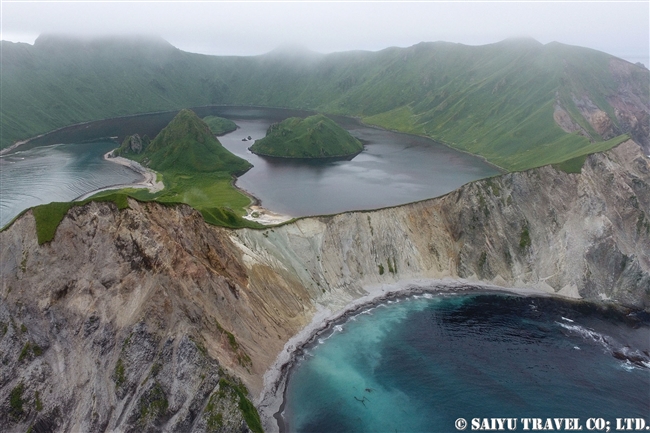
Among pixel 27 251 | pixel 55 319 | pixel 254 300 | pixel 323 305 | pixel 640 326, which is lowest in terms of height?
pixel 640 326

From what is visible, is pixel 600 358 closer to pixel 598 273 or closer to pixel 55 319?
pixel 598 273

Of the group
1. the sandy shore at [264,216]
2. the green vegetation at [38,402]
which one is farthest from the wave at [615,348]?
the green vegetation at [38,402]

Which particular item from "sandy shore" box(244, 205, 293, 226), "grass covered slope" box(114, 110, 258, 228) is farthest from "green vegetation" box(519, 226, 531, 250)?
"grass covered slope" box(114, 110, 258, 228)

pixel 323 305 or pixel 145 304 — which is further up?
pixel 145 304

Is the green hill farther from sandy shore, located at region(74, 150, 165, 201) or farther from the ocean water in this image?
the ocean water

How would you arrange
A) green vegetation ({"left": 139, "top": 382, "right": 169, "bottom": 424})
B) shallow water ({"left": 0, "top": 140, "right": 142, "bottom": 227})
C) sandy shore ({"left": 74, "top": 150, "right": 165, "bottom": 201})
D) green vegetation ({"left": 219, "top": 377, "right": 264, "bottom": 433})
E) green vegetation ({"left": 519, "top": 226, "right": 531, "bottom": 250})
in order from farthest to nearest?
sandy shore ({"left": 74, "top": 150, "right": 165, "bottom": 201})
shallow water ({"left": 0, "top": 140, "right": 142, "bottom": 227})
green vegetation ({"left": 519, "top": 226, "right": 531, "bottom": 250})
green vegetation ({"left": 219, "top": 377, "right": 264, "bottom": 433})
green vegetation ({"left": 139, "top": 382, "right": 169, "bottom": 424})

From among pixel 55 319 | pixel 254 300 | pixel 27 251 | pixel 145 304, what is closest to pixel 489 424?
Answer: pixel 254 300

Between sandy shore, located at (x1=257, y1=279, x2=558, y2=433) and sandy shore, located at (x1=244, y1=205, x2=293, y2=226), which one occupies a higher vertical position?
sandy shore, located at (x1=244, y1=205, x2=293, y2=226)
